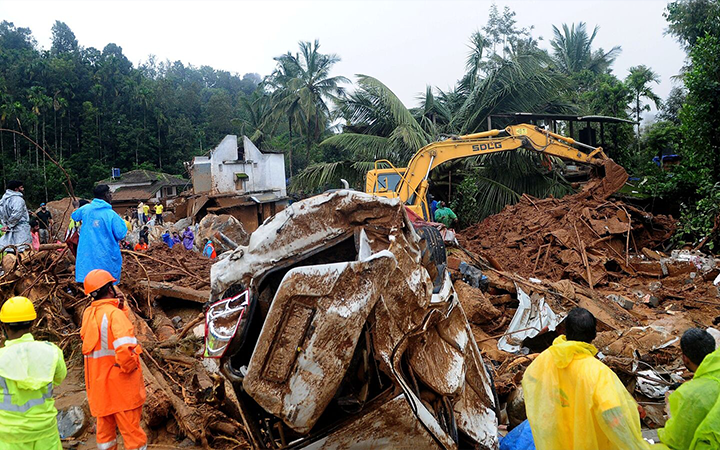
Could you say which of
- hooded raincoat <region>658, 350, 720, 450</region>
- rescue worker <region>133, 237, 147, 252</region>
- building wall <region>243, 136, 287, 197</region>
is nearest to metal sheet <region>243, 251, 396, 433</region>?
hooded raincoat <region>658, 350, 720, 450</region>

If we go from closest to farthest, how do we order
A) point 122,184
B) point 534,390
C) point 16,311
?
point 534,390
point 16,311
point 122,184

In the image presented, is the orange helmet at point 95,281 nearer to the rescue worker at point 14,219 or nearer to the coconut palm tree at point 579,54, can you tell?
the rescue worker at point 14,219

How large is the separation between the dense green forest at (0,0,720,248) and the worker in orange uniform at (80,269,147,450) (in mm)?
10661

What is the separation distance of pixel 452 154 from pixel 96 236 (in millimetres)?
9018

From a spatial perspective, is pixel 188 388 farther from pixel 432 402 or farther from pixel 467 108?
pixel 467 108

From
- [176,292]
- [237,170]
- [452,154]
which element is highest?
[237,170]

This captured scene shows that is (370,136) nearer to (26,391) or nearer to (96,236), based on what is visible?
(96,236)

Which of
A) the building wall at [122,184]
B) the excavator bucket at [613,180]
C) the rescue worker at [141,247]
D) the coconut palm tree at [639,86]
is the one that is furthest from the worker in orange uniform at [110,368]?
the building wall at [122,184]

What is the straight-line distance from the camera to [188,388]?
4484mm

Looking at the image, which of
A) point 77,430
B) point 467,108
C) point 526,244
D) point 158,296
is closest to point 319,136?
point 467,108

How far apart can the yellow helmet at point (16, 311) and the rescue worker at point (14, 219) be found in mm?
4598

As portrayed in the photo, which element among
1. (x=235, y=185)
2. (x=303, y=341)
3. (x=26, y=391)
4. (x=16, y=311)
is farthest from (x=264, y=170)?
(x=303, y=341)

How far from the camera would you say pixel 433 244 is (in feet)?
11.9

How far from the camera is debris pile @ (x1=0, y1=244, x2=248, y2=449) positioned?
3.82m
